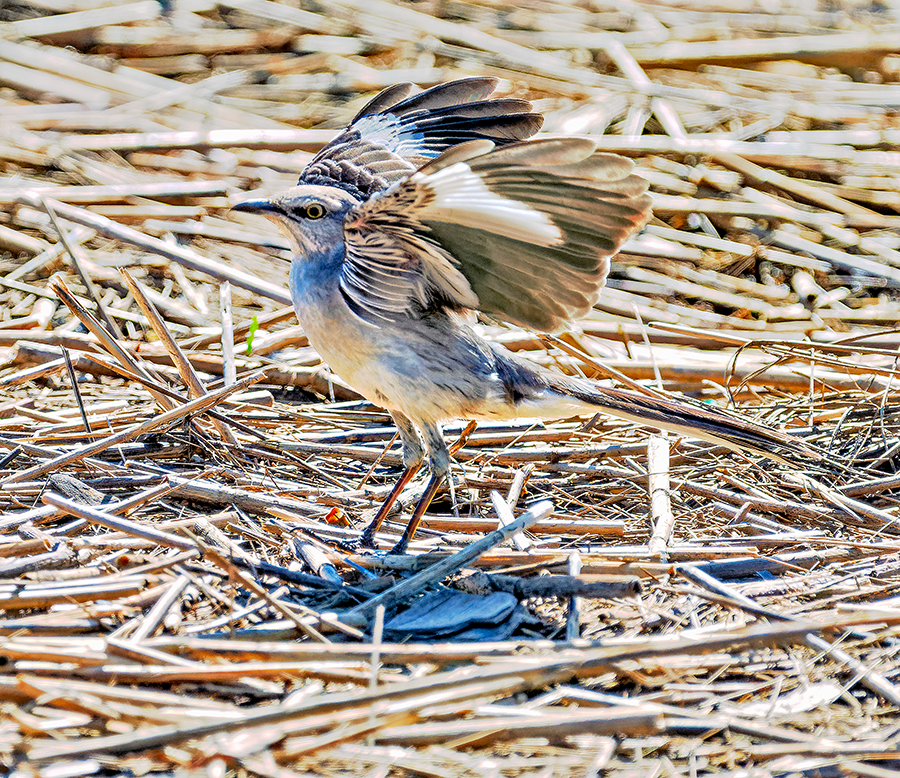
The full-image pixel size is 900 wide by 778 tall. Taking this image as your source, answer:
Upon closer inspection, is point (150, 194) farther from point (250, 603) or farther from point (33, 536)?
point (250, 603)

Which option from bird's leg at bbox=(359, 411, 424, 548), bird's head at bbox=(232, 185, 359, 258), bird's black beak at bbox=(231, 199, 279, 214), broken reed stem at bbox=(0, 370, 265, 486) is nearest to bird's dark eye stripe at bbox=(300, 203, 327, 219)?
bird's head at bbox=(232, 185, 359, 258)

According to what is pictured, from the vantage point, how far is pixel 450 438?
17.0 feet

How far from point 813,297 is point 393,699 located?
4.98m

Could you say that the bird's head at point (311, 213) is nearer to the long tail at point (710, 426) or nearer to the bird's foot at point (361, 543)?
the bird's foot at point (361, 543)

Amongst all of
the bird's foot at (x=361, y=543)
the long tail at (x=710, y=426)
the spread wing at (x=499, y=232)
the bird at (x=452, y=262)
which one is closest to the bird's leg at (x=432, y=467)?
the bird at (x=452, y=262)

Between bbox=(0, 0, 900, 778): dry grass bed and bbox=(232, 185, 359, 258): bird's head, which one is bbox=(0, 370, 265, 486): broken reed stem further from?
bbox=(232, 185, 359, 258): bird's head

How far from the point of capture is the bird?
3291 mm

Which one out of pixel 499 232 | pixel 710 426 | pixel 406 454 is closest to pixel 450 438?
pixel 406 454

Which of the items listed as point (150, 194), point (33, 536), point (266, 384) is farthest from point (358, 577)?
point (150, 194)

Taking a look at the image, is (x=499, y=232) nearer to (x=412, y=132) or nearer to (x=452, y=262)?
(x=452, y=262)

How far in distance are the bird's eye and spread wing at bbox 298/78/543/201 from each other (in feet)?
0.72

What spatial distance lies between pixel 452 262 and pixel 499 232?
0.36 m

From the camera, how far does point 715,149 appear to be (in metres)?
7.57

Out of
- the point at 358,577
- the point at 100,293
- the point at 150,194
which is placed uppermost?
the point at 150,194
